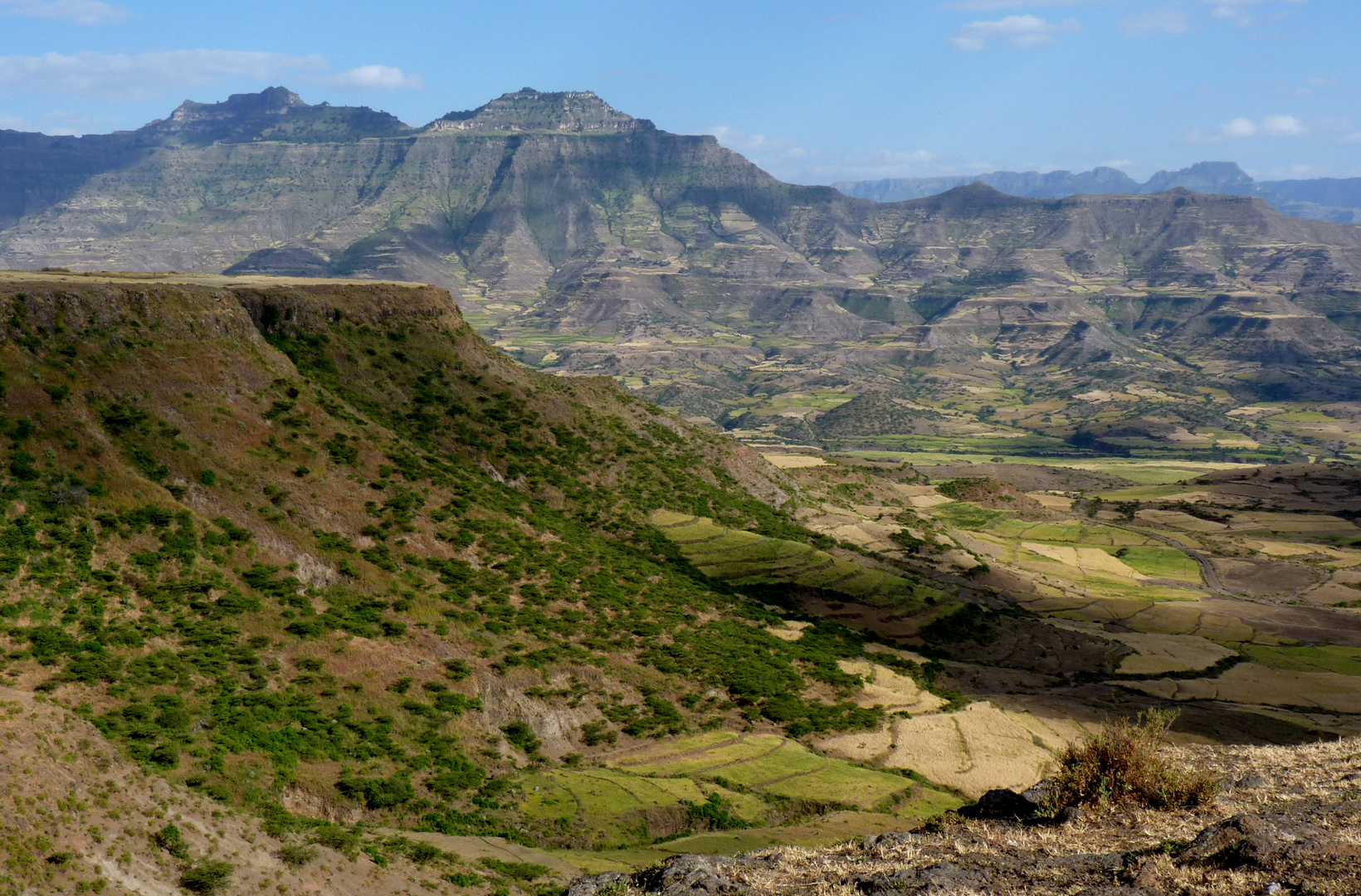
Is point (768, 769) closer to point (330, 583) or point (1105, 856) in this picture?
point (1105, 856)

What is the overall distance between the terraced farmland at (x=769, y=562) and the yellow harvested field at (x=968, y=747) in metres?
30.3

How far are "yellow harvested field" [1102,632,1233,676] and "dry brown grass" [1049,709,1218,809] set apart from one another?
72.0 meters

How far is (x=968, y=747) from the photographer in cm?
7794

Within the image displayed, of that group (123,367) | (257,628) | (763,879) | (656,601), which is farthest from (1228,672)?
(123,367)

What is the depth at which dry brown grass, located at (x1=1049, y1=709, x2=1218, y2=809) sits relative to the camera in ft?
131

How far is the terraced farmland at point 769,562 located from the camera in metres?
114

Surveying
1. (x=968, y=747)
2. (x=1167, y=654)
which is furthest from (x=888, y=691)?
(x=1167, y=654)

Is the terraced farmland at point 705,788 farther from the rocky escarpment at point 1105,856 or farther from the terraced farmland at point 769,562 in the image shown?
the terraced farmland at point 769,562

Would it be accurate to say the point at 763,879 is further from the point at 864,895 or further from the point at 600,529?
the point at 600,529

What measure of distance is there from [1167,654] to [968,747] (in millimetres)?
51415

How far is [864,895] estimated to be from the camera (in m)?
34.3

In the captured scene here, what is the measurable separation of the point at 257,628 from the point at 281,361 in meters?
39.0

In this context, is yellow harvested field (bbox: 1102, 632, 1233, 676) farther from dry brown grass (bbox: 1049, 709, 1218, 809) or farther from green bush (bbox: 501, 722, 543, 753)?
green bush (bbox: 501, 722, 543, 753)

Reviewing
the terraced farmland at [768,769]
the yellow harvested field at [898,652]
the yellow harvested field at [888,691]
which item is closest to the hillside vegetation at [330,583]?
the terraced farmland at [768,769]
